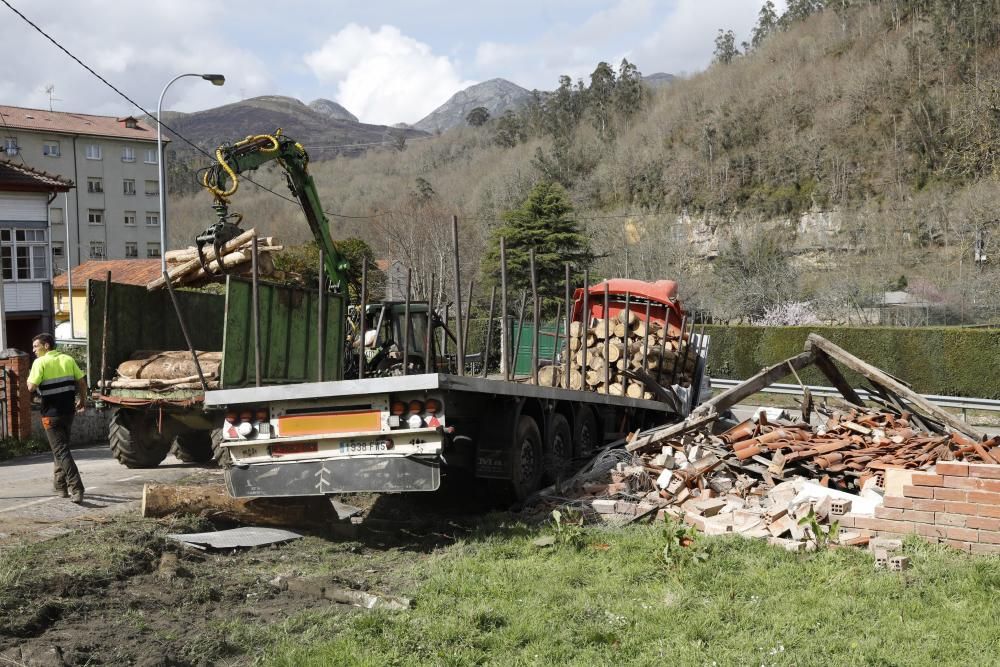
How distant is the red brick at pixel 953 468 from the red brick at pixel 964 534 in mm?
409

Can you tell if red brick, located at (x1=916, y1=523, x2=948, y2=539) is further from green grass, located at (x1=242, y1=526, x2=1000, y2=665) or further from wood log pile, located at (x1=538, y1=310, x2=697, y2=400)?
wood log pile, located at (x1=538, y1=310, x2=697, y2=400)

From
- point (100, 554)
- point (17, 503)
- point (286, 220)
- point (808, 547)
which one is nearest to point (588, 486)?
point (808, 547)

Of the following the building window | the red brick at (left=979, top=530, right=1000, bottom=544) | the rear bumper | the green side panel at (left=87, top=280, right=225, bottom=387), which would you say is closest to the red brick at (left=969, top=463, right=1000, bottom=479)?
the red brick at (left=979, top=530, right=1000, bottom=544)

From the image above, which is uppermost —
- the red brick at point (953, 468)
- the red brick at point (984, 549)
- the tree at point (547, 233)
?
the tree at point (547, 233)

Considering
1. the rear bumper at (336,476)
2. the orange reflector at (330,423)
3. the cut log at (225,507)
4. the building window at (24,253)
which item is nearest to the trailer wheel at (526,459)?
the rear bumper at (336,476)

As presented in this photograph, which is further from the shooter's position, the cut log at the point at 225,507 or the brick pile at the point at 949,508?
the cut log at the point at 225,507

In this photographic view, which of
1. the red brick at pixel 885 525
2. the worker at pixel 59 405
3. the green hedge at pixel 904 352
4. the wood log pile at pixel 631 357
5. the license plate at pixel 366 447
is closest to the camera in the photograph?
the red brick at pixel 885 525

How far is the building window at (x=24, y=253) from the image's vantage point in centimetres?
3036

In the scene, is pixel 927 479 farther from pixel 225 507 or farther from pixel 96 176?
pixel 96 176

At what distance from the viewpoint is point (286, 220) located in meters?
83.6

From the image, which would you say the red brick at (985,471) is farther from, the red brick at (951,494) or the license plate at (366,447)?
the license plate at (366,447)

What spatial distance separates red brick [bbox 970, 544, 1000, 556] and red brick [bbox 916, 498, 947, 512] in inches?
13.3

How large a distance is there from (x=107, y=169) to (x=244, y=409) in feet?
255

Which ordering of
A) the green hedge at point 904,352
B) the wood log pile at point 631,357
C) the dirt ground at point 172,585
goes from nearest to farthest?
the dirt ground at point 172,585, the wood log pile at point 631,357, the green hedge at point 904,352
